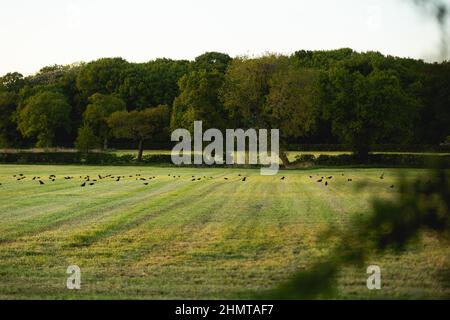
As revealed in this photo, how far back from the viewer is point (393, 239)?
875 millimetres

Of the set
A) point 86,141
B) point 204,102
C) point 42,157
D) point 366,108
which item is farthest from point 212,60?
point 366,108

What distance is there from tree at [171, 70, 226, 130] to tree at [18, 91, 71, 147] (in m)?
23.1

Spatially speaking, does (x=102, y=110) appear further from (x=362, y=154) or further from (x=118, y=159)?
(x=362, y=154)

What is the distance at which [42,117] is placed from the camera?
227ft

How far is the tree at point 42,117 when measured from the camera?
69.5 meters

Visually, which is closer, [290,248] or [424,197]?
[424,197]

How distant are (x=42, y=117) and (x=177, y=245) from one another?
62650 millimetres

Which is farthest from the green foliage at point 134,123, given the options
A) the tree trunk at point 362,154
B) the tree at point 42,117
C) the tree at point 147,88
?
the tree trunk at point 362,154

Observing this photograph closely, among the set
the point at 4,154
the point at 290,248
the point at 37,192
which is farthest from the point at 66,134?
the point at 290,248

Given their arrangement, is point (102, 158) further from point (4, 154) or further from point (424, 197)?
point (424, 197)

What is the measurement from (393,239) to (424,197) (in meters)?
0.11

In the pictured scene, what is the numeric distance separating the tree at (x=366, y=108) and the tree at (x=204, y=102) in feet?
34.5

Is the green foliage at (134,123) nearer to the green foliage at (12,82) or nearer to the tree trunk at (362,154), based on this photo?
the tree trunk at (362,154)

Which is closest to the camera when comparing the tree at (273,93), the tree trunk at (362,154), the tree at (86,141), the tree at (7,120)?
the tree at (273,93)
